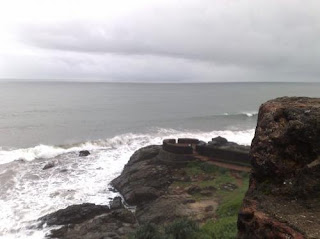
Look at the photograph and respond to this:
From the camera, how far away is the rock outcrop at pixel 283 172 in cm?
606

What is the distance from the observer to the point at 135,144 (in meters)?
39.7

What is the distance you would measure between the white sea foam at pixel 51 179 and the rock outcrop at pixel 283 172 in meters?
13.5

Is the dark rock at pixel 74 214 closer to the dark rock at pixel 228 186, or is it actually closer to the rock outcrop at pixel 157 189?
the rock outcrop at pixel 157 189

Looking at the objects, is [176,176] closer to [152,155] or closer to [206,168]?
[206,168]

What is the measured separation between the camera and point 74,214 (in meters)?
18.5

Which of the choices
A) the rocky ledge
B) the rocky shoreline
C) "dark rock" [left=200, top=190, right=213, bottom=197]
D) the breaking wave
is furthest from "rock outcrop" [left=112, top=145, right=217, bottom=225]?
the breaking wave

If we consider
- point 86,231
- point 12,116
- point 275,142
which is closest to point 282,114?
point 275,142

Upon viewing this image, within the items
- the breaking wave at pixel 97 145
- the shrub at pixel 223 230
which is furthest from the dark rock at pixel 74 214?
the breaking wave at pixel 97 145

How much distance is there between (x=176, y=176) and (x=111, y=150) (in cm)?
1529

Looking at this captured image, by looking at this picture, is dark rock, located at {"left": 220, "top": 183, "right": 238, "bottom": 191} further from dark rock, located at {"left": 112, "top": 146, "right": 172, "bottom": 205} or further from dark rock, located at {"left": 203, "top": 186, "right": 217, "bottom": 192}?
dark rock, located at {"left": 112, "top": 146, "right": 172, "bottom": 205}

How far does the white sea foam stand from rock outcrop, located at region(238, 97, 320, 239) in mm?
13452

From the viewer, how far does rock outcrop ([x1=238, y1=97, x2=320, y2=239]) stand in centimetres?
606

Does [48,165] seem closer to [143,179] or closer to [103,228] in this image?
[143,179]

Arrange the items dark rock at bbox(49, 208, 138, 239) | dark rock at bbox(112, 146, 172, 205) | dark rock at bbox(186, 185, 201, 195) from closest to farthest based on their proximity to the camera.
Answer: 1. dark rock at bbox(49, 208, 138, 239)
2. dark rock at bbox(186, 185, 201, 195)
3. dark rock at bbox(112, 146, 172, 205)
